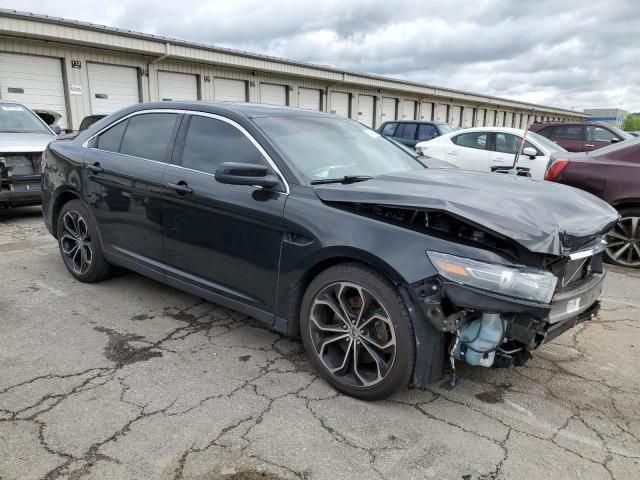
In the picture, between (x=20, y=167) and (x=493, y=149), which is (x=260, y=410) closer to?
(x=20, y=167)

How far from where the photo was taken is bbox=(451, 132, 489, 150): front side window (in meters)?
10.6

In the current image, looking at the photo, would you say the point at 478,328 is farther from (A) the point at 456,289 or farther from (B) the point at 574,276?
(B) the point at 574,276

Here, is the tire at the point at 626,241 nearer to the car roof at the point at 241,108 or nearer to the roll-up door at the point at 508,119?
the car roof at the point at 241,108

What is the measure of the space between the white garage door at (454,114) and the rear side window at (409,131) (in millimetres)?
24037

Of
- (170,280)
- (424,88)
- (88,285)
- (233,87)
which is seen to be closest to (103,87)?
(233,87)

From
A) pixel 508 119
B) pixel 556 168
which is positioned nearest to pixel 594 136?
pixel 556 168

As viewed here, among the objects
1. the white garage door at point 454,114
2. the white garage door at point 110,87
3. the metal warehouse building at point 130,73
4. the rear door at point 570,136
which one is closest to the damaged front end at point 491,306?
the rear door at point 570,136

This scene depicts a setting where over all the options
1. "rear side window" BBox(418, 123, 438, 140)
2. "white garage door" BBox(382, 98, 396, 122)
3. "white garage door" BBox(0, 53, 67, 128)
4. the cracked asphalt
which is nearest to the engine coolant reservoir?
the cracked asphalt

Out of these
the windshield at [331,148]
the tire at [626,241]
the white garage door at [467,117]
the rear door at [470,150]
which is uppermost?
the white garage door at [467,117]

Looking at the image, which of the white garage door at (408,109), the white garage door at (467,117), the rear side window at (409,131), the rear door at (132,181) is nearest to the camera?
the rear door at (132,181)

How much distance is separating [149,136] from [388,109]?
27.4 meters

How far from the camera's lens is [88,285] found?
15.1 feet

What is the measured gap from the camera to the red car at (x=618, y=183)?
5625mm

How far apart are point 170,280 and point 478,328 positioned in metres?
2.29
